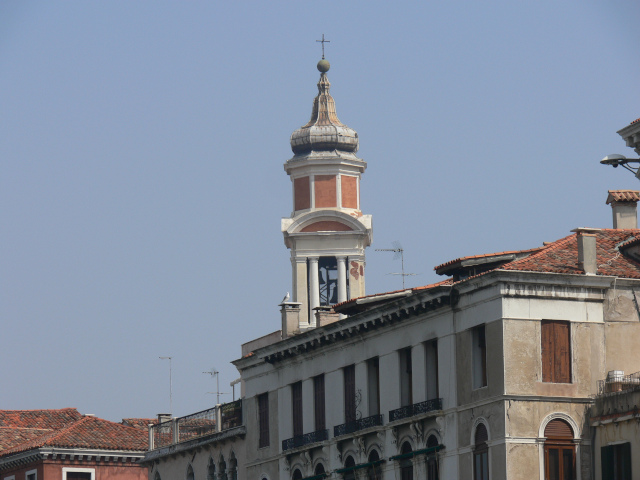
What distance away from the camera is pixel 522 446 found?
45.0 m

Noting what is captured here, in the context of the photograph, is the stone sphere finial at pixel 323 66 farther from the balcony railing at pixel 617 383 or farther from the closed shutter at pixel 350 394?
the balcony railing at pixel 617 383

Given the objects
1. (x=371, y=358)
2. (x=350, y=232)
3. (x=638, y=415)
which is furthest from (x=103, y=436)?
(x=638, y=415)

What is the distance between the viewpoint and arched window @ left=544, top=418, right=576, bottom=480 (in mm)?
45188

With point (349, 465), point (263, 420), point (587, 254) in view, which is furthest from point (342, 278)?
point (587, 254)

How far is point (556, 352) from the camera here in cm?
4581

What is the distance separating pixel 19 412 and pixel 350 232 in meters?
19.6

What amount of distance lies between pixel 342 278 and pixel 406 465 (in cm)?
4567

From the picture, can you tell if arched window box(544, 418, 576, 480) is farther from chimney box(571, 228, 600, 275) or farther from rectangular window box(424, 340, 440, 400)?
rectangular window box(424, 340, 440, 400)

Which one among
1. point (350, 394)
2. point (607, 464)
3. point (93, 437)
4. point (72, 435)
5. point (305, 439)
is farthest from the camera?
point (93, 437)

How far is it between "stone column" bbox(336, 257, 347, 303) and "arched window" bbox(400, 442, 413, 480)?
44785mm

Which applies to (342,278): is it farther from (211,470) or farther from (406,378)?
(406,378)

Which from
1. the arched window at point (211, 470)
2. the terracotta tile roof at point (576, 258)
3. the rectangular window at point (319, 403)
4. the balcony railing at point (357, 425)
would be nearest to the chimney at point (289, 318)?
the rectangular window at point (319, 403)

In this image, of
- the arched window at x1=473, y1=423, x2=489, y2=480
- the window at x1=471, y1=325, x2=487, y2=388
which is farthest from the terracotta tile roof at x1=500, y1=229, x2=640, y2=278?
the arched window at x1=473, y1=423, x2=489, y2=480

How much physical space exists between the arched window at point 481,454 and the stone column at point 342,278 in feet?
159
